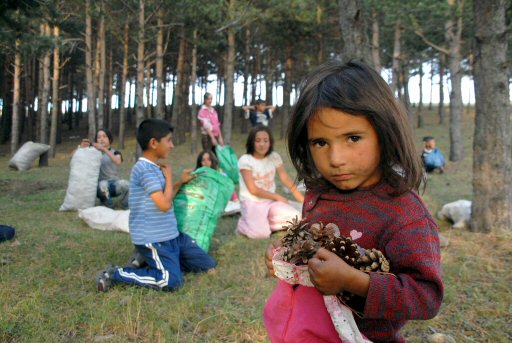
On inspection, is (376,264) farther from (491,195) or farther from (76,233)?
(76,233)

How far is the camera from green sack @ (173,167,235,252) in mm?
Answer: 4188

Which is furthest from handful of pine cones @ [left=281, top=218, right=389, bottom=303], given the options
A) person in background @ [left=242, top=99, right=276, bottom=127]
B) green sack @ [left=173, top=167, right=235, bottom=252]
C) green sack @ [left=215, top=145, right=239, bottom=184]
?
person in background @ [left=242, top=99, right=276, bottom=127]

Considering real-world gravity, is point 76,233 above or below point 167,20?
below

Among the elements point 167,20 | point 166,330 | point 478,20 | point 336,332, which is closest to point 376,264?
point 336,332

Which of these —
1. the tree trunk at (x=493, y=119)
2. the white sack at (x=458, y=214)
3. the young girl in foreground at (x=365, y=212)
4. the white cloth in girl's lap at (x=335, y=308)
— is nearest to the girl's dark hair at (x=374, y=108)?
the young girl in foreground at (x=365, y=212)

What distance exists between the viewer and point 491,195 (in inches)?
186

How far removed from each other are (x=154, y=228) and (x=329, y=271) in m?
2.79

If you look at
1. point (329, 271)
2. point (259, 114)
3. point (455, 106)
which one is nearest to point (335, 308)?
point (329, 271)

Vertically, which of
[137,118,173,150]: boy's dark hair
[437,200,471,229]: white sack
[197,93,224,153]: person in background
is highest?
[197,93,224,153]: person in background

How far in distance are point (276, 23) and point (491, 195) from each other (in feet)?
49.5

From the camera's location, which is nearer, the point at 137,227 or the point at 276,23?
the point at 137,227

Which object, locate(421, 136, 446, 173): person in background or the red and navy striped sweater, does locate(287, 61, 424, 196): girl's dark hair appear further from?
locate(421, 136, 446, 173): person in background

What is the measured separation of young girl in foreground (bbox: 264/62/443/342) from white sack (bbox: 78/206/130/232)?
4454 millimetres

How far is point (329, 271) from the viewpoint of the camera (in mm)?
1054
